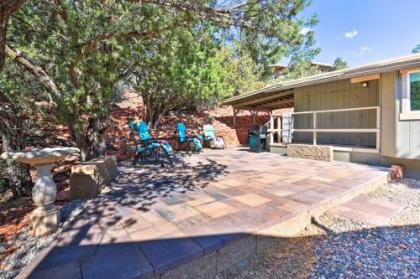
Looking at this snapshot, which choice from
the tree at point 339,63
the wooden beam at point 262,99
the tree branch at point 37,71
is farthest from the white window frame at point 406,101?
the tree at point 339,63

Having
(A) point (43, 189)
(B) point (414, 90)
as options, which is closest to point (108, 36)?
(A) point (43, 189)

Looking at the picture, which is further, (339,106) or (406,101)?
(339,106)

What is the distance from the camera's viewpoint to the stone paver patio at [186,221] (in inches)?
71.7

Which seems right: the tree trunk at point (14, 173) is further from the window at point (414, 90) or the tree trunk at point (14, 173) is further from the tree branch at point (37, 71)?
the window at point (414, 90)

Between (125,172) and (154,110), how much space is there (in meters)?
6.70

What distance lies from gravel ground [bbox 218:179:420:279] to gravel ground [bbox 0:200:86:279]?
5.87 feet

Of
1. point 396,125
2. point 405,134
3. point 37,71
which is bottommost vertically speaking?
point 405,134

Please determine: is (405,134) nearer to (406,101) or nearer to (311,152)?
(406,101)

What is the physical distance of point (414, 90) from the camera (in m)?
4.77

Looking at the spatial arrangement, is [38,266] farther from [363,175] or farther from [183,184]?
[363,175]

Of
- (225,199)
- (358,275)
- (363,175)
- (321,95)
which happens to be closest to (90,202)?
(225,199)

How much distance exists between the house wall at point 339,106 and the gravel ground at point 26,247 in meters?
7.20

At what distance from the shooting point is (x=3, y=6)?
2340mm

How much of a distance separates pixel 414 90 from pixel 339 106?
239 cm
